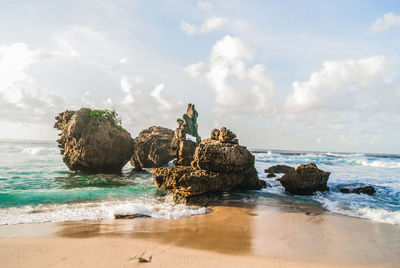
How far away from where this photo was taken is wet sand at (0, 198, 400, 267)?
445 centimetres

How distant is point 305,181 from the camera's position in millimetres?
11844

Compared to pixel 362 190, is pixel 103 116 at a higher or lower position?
higher

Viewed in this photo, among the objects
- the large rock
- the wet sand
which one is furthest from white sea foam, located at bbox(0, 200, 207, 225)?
the large rock

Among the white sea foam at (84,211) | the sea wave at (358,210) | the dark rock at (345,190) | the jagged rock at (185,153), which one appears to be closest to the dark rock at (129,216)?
the white sea foam at (84,211)

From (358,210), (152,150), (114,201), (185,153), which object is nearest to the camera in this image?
(358,210)

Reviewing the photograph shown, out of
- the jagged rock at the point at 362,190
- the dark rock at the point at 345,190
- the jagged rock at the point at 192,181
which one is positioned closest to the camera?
the jagged rock at the point at 192,181

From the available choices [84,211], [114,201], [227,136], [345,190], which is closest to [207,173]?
[227,136]

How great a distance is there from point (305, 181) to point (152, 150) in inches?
513

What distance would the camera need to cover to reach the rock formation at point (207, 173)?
948cm

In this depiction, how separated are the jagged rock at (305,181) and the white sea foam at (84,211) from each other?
5.76 metres

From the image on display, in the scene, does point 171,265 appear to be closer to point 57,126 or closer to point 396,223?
point 396,223

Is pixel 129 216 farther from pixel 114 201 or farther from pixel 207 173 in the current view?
pixel 207 173

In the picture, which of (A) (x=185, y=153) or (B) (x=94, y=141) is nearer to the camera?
(A) (x=185, y=153)

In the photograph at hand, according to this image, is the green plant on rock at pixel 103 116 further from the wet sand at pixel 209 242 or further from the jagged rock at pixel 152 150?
the wet sand at pixel 209 242
